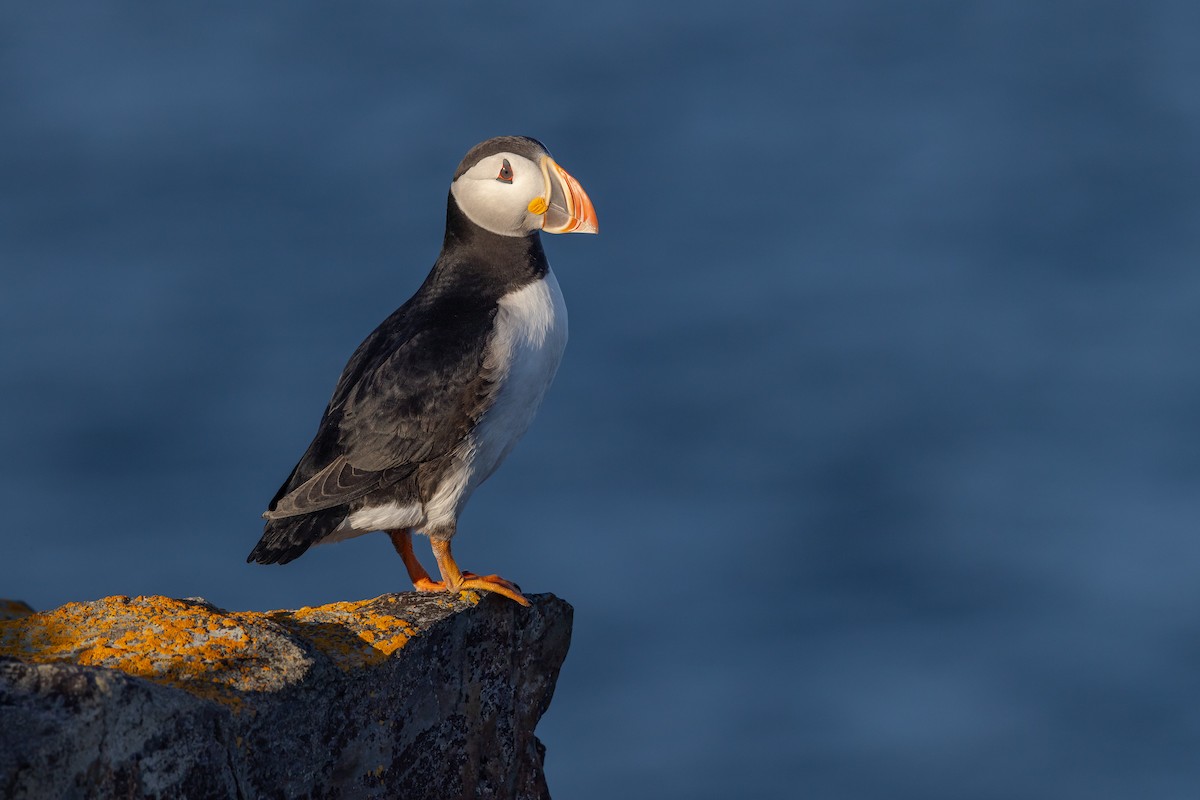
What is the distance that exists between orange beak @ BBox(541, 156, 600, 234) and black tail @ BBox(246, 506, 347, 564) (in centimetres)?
163

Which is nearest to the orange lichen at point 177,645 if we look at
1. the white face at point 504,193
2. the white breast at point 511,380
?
the white breast at point 511,380

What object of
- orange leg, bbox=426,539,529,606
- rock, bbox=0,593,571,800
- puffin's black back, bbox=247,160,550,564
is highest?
puffin's black back, bbox=247,160,550,564

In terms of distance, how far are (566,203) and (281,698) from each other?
3.01 meters

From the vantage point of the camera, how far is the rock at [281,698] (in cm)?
377

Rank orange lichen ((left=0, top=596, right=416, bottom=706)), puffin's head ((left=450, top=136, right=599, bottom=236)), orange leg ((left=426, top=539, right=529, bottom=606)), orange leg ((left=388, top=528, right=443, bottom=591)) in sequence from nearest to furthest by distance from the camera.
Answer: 1. orange lichen ((left=0, top=596, right=416, bottom=706))
2. orange leg ((left=426, top=539, right=529, bottom=606))
3. orange leg ((left=388, top=528, right=443, bottom=591))
4. puffin's head ((left=450, top=136, right=599, bottom=236))

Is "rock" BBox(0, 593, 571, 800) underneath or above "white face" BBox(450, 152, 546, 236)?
underneath

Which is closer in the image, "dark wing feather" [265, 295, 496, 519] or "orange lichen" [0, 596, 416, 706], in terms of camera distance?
"orange lichen" [0, 596, 416, 706]

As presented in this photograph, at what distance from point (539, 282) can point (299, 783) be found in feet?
9.63

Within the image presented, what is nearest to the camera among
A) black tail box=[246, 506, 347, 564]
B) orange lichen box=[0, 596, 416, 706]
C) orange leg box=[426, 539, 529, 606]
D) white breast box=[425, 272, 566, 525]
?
orange lichen box=[0, 596, 416, 706]

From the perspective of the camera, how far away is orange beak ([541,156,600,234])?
6.79 meters

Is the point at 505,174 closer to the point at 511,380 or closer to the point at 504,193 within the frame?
the point at 504,193

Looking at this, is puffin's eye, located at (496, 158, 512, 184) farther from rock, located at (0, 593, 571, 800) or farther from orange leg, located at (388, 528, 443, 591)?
rock, located at (0, 593, 571, 800)

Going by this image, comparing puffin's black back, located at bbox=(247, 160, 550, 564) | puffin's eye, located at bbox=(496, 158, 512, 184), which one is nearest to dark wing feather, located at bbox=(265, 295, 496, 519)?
puffin's black back, located at bbox=(247, 160, 550, 564)

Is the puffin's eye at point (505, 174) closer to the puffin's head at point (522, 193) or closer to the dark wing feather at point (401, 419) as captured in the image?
the puffin's head at point (522, 193)
